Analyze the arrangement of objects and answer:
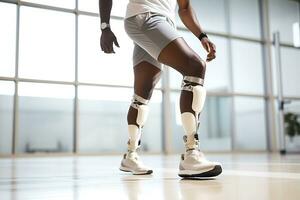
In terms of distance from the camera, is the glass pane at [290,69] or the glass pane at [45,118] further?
the glass pane at [290,69]

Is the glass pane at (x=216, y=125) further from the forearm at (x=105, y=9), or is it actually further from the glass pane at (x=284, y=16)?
the forearm at (x=105, y=9)

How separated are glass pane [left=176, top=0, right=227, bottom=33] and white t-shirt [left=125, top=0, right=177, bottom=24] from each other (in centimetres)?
638

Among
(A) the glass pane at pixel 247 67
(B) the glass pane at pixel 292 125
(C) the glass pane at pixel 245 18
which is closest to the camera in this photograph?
(B) the glass pane at pixel 292 125

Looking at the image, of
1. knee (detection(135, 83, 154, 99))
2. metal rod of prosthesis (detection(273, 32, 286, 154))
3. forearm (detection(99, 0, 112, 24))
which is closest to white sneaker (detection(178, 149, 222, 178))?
knee (detection(135, 83, 154, 99))

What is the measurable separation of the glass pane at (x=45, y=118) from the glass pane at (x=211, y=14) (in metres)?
3.29

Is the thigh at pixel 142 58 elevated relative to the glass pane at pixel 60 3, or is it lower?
lower

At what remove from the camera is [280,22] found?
8.99 metres

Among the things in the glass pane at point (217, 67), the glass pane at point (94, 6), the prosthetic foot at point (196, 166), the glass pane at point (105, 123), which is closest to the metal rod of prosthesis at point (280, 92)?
the glass pane at point (217, 67)

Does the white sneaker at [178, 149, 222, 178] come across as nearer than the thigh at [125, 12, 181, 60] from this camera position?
Yes

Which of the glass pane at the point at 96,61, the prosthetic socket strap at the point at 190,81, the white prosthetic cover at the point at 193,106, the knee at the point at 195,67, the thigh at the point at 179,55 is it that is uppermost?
the glass pane at the point at 96,61

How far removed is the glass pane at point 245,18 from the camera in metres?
8.38

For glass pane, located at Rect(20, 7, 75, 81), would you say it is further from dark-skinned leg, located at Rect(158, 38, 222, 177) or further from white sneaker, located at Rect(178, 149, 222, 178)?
white sneaker, located at Rect(178, 149, 222, 178)

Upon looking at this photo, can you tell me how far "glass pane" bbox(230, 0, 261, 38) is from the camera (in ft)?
27.5

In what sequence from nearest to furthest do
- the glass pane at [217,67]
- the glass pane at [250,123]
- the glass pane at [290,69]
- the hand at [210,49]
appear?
the hand at [210,49] → the glass pane at [217,67] → the glass pane at [250,123] → the glass pane at [290,69]
